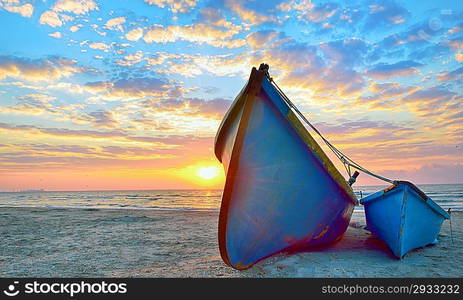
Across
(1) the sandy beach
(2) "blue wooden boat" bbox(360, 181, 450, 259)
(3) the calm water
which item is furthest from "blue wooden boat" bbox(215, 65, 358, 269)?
(3) the calm water

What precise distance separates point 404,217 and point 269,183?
2720 millimetres

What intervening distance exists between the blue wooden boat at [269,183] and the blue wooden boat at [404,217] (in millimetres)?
964

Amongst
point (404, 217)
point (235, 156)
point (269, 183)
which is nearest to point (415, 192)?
point (404, 217)

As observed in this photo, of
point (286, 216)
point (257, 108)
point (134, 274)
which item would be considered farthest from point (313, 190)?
point (134, 274)

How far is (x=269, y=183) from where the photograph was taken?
4.56 metres

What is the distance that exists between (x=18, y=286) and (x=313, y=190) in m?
4.90

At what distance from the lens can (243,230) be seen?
444 centimetres

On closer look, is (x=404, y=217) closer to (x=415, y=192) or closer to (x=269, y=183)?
(x=415, y=192)

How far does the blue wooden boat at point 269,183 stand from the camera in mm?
4336

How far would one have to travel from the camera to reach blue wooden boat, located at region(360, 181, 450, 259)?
16.6 feet

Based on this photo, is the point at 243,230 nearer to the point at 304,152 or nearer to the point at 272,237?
the point at 272,237

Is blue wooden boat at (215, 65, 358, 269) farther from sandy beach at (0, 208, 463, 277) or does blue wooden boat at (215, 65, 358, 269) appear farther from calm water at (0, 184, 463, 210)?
calm water at (0, 184, 463, 210)

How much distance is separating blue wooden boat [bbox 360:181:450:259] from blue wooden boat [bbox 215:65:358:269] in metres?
0.96

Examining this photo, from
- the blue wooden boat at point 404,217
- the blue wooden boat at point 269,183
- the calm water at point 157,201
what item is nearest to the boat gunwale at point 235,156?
the blue wooden boat at point 269,183
